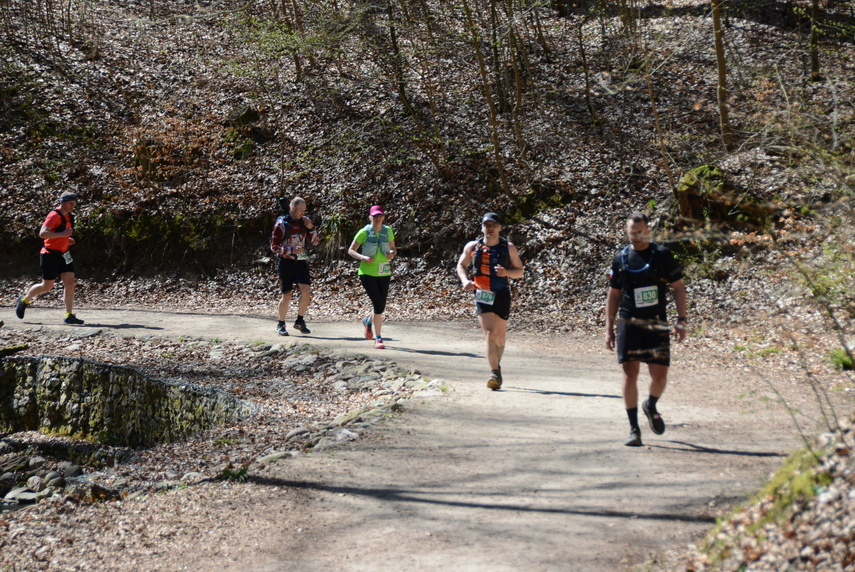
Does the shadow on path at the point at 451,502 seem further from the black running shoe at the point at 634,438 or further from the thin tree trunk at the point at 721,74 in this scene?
the thin tree trunk at the point at 721,74

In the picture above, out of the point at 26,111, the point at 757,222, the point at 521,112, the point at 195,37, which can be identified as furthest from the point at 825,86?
the point at 26,111

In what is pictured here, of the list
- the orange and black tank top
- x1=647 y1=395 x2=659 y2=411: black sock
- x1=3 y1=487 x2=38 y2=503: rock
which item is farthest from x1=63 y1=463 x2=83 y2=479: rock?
x1=647 y1=395 x2=659 y2=411: black sock

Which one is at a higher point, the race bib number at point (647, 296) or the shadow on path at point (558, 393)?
the race bib number at point (647, 296)

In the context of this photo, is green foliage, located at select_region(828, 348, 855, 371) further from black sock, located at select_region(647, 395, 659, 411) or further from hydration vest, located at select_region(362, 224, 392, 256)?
hydration vest, located at select_region(362, 224, 392, 256)

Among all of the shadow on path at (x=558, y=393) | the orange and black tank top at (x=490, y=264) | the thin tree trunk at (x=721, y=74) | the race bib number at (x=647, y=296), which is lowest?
the shadow on path at (x=558, y=393)

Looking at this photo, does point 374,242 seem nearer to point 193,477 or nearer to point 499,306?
point 499,306

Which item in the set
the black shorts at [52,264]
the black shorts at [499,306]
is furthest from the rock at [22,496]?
the black shorts at [52,264]

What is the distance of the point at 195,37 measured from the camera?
24781mm

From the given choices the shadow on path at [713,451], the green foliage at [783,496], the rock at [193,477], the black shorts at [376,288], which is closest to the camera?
the green foliage at [783,496]

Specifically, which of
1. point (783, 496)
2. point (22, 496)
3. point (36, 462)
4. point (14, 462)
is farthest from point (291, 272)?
point (783, 496)

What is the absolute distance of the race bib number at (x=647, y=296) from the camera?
5414 millimetres

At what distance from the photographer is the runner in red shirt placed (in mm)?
11711

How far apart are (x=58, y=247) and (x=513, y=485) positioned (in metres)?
10.5

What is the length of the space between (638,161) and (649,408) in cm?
1054
